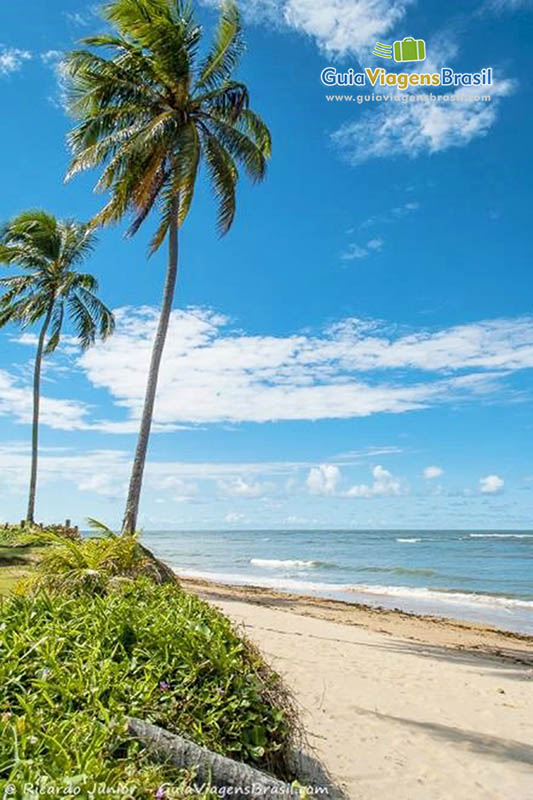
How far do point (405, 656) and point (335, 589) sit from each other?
15454 mm

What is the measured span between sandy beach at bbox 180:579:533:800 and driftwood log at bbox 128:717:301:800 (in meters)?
1.75

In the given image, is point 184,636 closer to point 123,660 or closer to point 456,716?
point 123,660

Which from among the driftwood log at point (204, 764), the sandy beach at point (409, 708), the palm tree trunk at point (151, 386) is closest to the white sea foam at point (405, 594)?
the sandy beach at point (409, 708)

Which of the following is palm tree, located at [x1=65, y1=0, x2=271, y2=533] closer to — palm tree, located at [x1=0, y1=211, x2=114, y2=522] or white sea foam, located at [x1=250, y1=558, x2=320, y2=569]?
palm tree, located at [x1=0, y1=211, x2=114, y2=522]

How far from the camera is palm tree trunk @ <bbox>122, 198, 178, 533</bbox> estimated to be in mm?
12469

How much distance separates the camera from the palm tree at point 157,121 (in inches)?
502

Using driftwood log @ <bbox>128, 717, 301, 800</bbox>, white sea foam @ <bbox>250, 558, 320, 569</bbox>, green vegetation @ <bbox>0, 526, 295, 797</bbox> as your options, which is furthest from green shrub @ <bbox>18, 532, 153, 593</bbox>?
white sea foam @ <bbox>250, 558, 320, 569</bbox>

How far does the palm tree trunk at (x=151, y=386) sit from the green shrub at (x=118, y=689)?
8.70 metres

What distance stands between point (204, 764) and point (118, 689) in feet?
1.94

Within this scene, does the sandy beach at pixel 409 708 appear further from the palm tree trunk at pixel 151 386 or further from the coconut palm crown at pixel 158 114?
the coconut palm crown at pixel 158 114

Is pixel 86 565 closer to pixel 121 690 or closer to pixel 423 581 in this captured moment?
pixel 121 690

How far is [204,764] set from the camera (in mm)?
2447

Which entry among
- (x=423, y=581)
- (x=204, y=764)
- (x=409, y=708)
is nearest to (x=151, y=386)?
(x=409, y=708)

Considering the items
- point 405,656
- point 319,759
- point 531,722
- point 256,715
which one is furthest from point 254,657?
point 405,656
